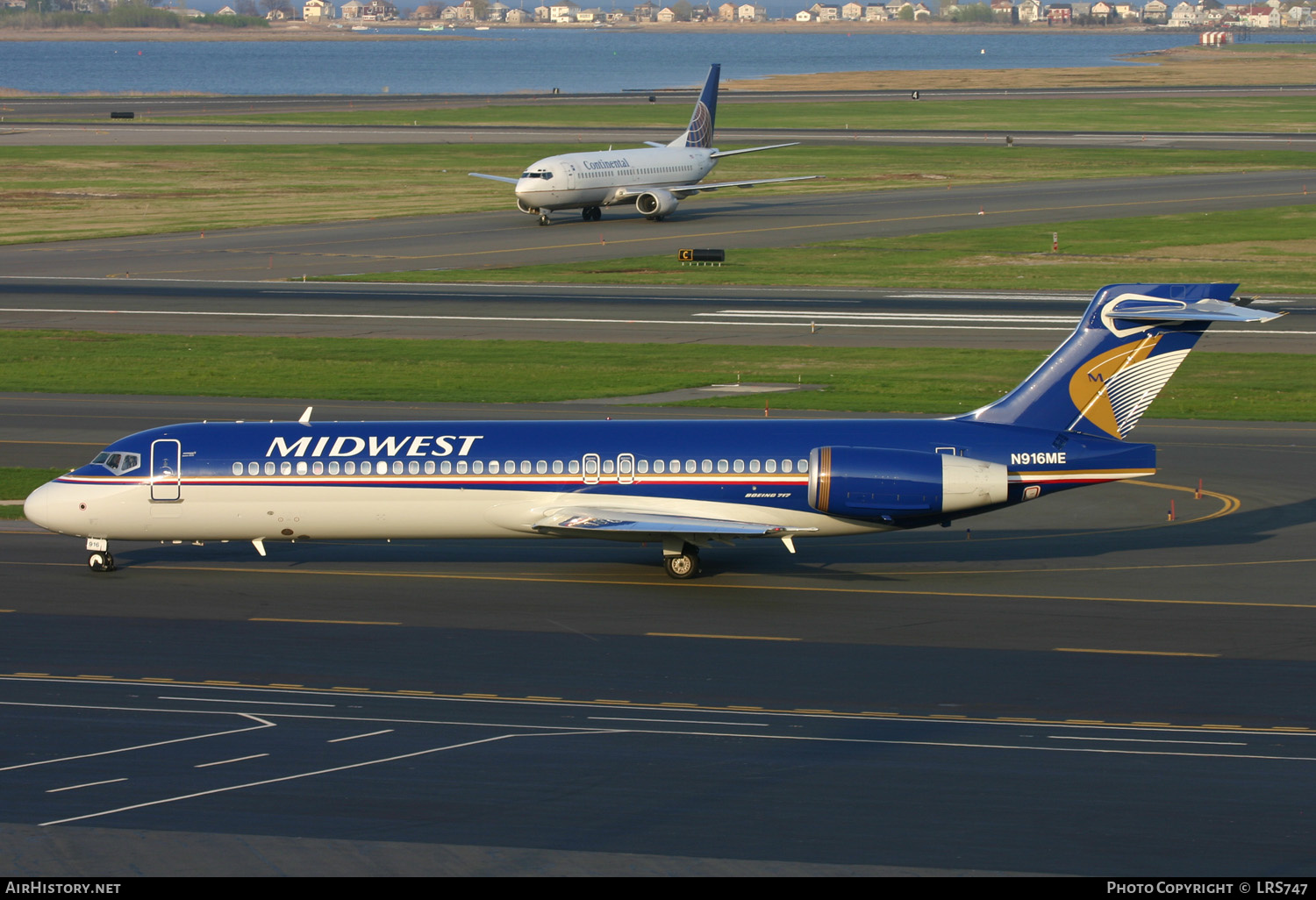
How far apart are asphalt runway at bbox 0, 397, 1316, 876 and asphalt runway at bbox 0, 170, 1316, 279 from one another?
146 feet

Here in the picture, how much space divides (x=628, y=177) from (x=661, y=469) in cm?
6267

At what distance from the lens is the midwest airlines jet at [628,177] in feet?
298

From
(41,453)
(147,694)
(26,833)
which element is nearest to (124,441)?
(147,694)

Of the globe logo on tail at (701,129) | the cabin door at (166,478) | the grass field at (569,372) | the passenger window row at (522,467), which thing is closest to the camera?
the passenger window row at (522,467)

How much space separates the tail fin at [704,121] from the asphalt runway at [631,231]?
180 inches

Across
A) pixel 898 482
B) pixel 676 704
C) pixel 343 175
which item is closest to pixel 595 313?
pixel 898 482

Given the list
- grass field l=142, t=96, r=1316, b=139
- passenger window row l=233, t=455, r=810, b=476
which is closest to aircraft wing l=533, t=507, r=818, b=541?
passenger window row l=233, t=455, r=810, b=476

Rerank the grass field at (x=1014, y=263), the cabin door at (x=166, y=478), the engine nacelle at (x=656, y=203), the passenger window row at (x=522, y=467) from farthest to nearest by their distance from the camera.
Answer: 1. the engine nacelle at (x=656, y=203)
2. the grass field at (x=1014, y=263)
3. the cabin door at (x=166, y=478)
4. the passenger window row at (x=522, y=467)

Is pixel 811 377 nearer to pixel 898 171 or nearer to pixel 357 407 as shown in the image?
pixel 357 407

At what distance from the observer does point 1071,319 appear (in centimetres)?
6475

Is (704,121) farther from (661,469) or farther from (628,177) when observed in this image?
(661,469)

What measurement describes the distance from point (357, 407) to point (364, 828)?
31.5 metres

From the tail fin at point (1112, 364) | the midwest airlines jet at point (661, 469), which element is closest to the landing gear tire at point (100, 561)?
the midwest airlines jet at point (661, 469)

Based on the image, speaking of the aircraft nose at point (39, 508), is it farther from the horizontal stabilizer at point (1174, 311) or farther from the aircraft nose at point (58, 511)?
the horizontal stabilizer at point (1174, 311)
